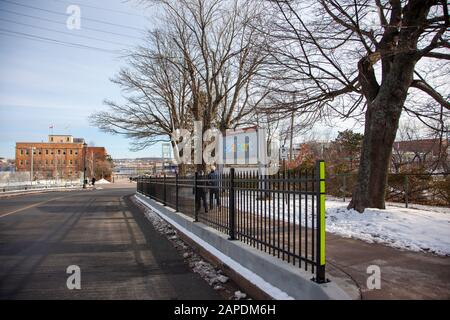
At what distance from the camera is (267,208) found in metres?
7.50

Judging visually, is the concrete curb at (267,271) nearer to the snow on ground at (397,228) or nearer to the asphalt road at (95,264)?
the asphalt road at (95,264)

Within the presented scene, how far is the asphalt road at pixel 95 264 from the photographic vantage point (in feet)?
16.7

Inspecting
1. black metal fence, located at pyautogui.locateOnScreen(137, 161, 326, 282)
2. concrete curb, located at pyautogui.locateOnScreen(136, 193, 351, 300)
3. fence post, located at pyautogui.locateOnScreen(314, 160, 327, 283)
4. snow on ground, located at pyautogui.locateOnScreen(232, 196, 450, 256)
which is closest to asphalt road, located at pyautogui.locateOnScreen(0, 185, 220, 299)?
concrete curb, located at pyautogui.locateOnScreen(136, 193, 351, 300)

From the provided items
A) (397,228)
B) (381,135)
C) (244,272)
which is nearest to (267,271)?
(244,272)

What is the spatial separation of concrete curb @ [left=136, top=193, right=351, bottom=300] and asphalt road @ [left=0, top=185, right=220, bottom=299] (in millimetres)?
664

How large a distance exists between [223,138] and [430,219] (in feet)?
48.4

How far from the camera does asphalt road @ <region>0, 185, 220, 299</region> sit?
510cm

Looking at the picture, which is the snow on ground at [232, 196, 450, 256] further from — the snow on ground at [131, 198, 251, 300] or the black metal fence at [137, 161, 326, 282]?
the snow on ground at [131, 198, 251, 300]

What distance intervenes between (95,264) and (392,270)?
5116 millimetres

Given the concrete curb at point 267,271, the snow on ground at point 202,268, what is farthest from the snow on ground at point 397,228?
the snow on ground at point 202,268

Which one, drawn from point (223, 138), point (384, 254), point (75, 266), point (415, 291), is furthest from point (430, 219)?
point (223, 138)

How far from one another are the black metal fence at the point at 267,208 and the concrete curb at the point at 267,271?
15 centimetres

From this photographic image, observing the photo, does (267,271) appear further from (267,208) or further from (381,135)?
(381,135)
